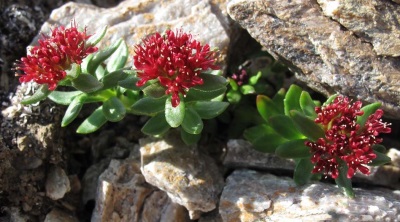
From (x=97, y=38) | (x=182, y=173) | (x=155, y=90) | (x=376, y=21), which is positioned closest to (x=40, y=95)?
(x=97, y=38)

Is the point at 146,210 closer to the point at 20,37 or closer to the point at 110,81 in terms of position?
the point at 110,81

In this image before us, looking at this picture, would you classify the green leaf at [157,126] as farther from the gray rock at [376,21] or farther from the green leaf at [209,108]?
the gray rock at [376,21]

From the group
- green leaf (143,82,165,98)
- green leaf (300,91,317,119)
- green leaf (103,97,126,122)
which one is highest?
green leaf (143,82,165,98)

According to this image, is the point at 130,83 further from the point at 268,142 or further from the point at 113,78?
the point at 268,142

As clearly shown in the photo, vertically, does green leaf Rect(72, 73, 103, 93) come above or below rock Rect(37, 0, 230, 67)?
below

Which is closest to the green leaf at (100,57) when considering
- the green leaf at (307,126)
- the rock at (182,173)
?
the rock at (182,173)

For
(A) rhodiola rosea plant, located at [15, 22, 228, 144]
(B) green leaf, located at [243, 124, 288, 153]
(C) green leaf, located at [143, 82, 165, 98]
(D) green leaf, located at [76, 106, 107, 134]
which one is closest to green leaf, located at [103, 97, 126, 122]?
(A) rhodiola rosea plant, located at [15, 22, 228, 144]

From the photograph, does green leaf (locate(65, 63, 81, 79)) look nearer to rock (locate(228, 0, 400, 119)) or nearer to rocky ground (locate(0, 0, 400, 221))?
rocky ground (locate(0, 0, 400, 221))
